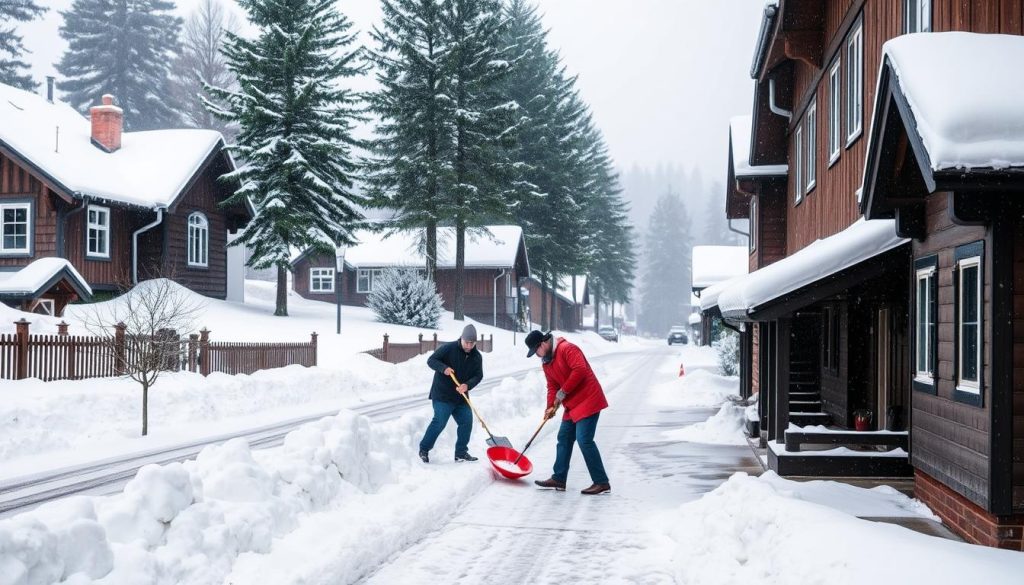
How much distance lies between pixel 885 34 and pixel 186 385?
12969 millimetres

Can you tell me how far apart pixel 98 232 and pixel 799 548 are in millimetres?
27488

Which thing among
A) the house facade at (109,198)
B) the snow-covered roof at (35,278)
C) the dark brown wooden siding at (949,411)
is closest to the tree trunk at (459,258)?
the house facade at (109,198)

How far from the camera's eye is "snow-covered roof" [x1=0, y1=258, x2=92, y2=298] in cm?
2262

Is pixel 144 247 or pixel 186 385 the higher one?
pixel 144 247

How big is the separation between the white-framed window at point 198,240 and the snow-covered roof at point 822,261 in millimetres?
25759

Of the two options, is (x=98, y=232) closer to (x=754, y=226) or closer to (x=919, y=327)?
(x=754, y=226)

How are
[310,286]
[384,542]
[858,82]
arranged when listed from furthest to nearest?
1. [310,286]
2. [858,82]
3. [384,542]

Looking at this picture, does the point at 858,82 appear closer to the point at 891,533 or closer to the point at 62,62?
the point at 891,533

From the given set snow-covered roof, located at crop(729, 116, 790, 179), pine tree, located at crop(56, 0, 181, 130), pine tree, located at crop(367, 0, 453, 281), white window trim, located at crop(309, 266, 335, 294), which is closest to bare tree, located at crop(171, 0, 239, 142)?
pine tree, located at crop(56, 0, 181, 130)

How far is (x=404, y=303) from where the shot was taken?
3716 cm

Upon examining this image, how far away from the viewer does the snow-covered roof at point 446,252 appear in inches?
2037

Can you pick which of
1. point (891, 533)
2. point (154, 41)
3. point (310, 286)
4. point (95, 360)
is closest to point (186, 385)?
point (95, 360)

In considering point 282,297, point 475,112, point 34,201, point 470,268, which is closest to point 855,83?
point 34,201

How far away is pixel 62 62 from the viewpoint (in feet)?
205
